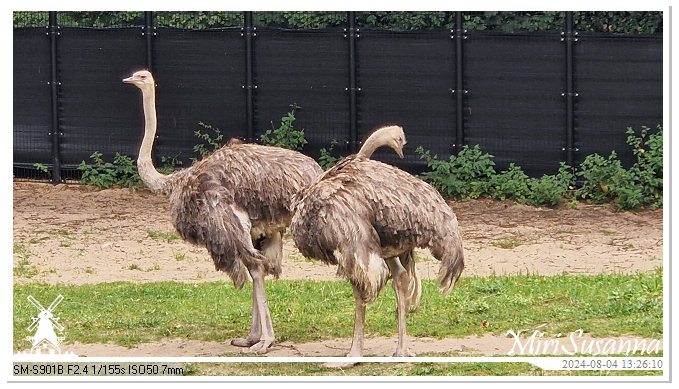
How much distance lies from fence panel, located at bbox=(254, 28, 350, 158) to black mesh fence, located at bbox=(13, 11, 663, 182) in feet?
0.04

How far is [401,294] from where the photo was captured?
10.7 metres

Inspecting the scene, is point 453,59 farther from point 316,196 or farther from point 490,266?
point 316,196

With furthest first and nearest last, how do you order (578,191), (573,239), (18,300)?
1. (578,191)
2. (573,239)
3. (18,300)

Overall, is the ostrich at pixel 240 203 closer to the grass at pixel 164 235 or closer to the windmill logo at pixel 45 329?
the windmill logo at pixel 45 329

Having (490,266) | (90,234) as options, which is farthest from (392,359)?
(90,234)

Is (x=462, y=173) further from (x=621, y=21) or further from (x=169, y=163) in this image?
(x=169, y=163)

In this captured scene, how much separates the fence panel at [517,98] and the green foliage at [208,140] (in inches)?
108

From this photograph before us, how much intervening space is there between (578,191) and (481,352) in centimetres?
596

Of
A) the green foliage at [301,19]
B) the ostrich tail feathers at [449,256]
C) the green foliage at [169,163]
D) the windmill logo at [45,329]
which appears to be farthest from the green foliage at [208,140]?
the ostrich tail feathers at [449,256]

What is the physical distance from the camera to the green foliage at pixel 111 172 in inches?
696

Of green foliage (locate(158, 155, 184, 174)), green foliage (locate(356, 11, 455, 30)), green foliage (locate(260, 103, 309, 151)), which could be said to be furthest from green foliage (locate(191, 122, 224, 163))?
green foliage (locate(356, 11, 455, 30))

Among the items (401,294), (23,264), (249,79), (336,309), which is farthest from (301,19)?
(401,294)

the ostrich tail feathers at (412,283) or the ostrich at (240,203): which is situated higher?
the ostrich at (240,203)

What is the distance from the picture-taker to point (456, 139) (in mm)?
17141
